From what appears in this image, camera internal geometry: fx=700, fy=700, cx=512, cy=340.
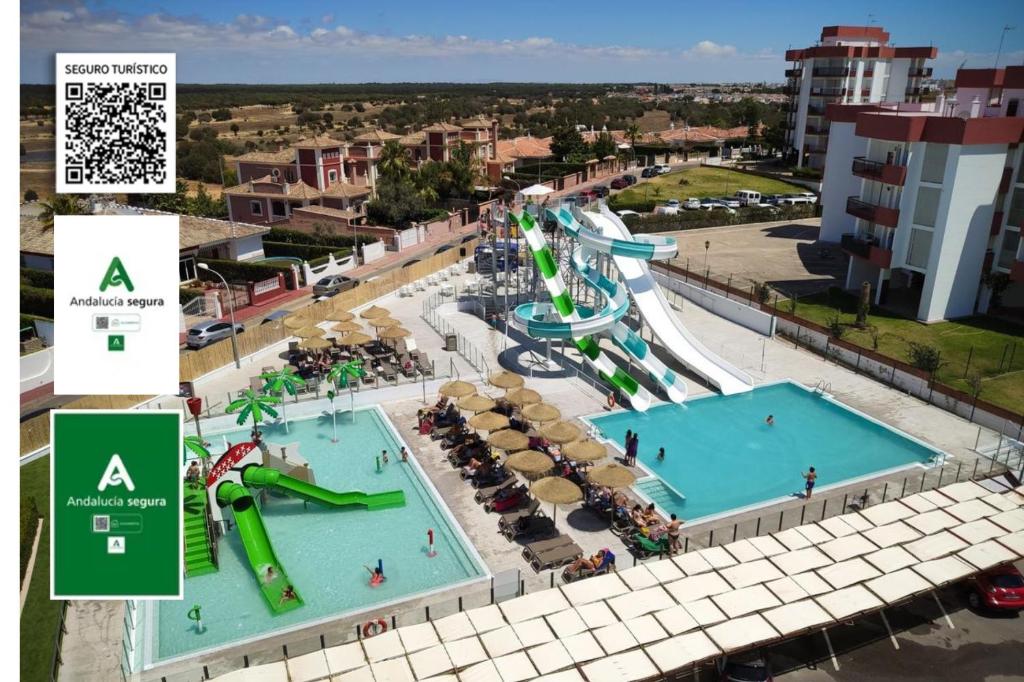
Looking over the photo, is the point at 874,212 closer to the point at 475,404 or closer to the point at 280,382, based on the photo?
the point at 475,404

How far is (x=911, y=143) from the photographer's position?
37344 millimetres

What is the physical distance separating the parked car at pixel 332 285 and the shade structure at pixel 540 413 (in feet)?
79.3

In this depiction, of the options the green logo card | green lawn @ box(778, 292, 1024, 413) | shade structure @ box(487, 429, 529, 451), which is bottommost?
shade structure @ box(487, 429, 529, 451)

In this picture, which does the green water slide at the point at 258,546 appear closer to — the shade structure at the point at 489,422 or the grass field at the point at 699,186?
the shade structure at the point at 489,422

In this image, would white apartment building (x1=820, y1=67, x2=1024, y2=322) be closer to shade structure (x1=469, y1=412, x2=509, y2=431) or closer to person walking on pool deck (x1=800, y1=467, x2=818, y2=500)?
person walking on pool deck (x1=800, y1=467, x2=818, y2=500)

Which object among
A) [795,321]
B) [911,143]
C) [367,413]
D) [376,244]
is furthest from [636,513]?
[376,244]

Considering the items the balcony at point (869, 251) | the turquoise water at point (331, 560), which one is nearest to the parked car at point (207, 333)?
the turquoise water at point (331, 560)

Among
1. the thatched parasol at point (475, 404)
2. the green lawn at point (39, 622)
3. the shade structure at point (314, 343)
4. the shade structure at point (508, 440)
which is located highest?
the shade structure at point (314, 343)

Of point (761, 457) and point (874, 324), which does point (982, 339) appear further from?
point (761, 457)

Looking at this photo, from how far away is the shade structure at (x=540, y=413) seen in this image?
24.0m

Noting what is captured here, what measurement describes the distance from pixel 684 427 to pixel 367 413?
41.5 ft

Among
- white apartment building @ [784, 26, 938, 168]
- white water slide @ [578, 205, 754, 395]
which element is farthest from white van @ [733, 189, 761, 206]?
white water slide @ [578, 205, 754, 395]

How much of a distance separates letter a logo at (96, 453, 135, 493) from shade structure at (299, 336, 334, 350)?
70.2ft

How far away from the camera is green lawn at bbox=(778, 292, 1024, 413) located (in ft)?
98.1
